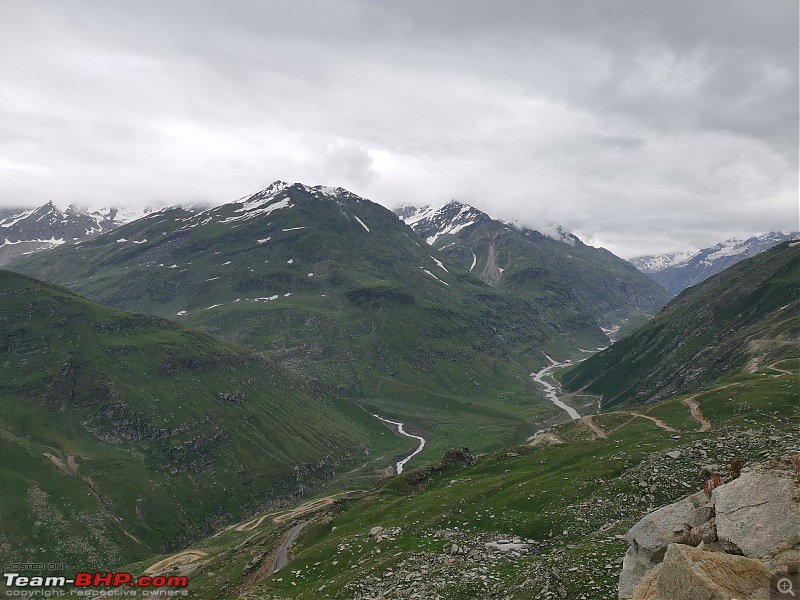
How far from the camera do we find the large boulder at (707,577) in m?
21.5

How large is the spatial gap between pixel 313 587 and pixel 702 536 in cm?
5388

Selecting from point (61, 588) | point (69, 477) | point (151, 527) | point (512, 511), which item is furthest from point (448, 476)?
point (69, 477)

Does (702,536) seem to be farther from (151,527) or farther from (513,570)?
(151,527)

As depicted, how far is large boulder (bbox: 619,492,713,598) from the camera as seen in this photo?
3128 cm

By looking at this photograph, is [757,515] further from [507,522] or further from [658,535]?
[507,522]

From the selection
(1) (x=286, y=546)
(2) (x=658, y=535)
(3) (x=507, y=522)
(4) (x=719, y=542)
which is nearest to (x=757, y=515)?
(4) (x=719, y=542)

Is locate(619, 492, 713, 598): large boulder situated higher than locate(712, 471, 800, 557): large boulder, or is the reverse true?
locate(712, 471, 800, 557): large boulder

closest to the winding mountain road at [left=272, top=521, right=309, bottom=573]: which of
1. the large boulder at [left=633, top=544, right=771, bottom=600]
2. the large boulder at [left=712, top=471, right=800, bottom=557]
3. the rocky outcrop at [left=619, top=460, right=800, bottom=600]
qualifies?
the rocky outcrop at [left=619, top=460, right=800, bottom=600]

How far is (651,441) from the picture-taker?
103 m

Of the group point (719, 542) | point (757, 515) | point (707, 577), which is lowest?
point (719, 542)

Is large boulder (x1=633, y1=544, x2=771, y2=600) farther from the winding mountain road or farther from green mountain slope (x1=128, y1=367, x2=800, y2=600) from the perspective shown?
the winding mountain road

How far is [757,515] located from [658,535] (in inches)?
251

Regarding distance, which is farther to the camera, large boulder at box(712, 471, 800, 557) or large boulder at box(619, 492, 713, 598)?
large boulder at box(619, 492, 713, 598)

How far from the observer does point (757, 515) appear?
27969mm
